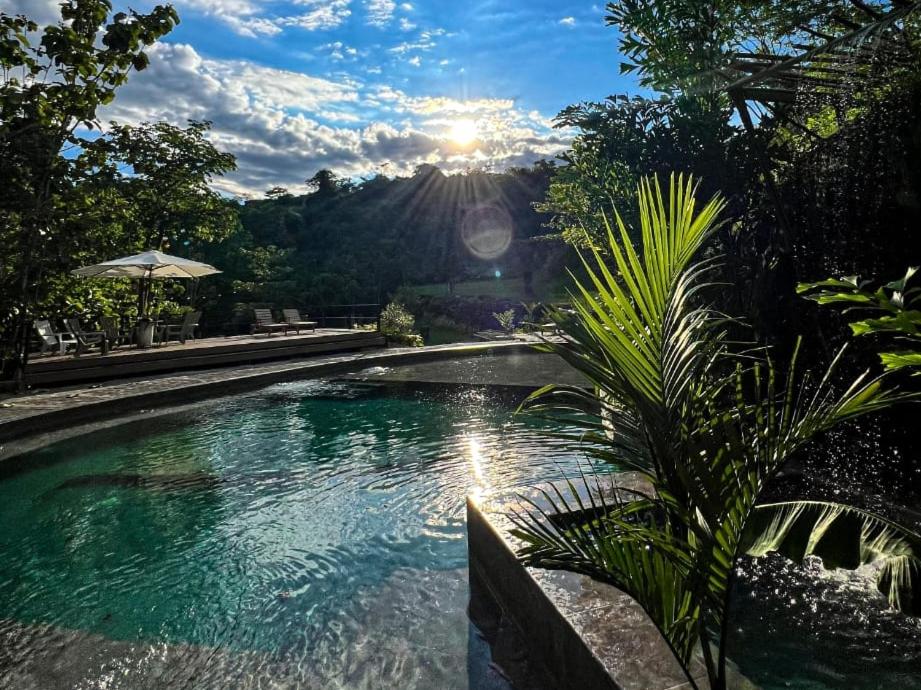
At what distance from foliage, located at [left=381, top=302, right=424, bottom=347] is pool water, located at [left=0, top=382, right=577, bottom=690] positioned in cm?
1040

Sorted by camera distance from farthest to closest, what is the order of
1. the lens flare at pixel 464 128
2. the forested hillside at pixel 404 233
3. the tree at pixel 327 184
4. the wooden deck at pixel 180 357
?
the tree at pixel 327 184 → the forested hillside at pixel 404 233 → the lens flare at pixel 464 128 → the wooden deck at pixel 180 357

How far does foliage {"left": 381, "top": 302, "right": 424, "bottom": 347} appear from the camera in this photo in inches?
722

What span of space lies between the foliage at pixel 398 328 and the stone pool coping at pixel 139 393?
154 inches

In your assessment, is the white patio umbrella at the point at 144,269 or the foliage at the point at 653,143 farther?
the white patio umbrella at the point at 144,269

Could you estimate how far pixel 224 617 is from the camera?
3.34m

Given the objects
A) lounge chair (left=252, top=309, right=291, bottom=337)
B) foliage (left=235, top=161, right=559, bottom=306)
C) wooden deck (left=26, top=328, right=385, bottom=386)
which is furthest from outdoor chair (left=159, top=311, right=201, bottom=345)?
foliage (left=235, top=161, right=559, bottom=306)

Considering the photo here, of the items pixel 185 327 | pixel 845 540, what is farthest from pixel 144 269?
pixel 845 540

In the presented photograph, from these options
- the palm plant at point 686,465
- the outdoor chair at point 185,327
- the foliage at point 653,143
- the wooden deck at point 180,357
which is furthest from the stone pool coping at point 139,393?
the palm plant at point 686,465

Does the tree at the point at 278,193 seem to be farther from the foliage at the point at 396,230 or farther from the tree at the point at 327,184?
the tree at the point at 327,184

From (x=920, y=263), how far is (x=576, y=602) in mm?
3794

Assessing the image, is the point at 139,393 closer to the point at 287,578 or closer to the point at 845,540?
the point at 287,578

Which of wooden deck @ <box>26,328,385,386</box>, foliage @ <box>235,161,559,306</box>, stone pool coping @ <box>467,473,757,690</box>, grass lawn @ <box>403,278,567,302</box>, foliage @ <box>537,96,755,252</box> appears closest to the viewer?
stone pool coping @ <box>467,473,757,690</box>

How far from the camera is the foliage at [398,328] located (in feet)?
60.1

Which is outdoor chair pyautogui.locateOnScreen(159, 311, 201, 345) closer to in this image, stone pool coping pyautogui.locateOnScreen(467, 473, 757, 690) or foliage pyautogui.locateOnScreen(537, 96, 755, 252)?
foliage pyautogui.locateOnScreen(537, 96, 755, 252)
